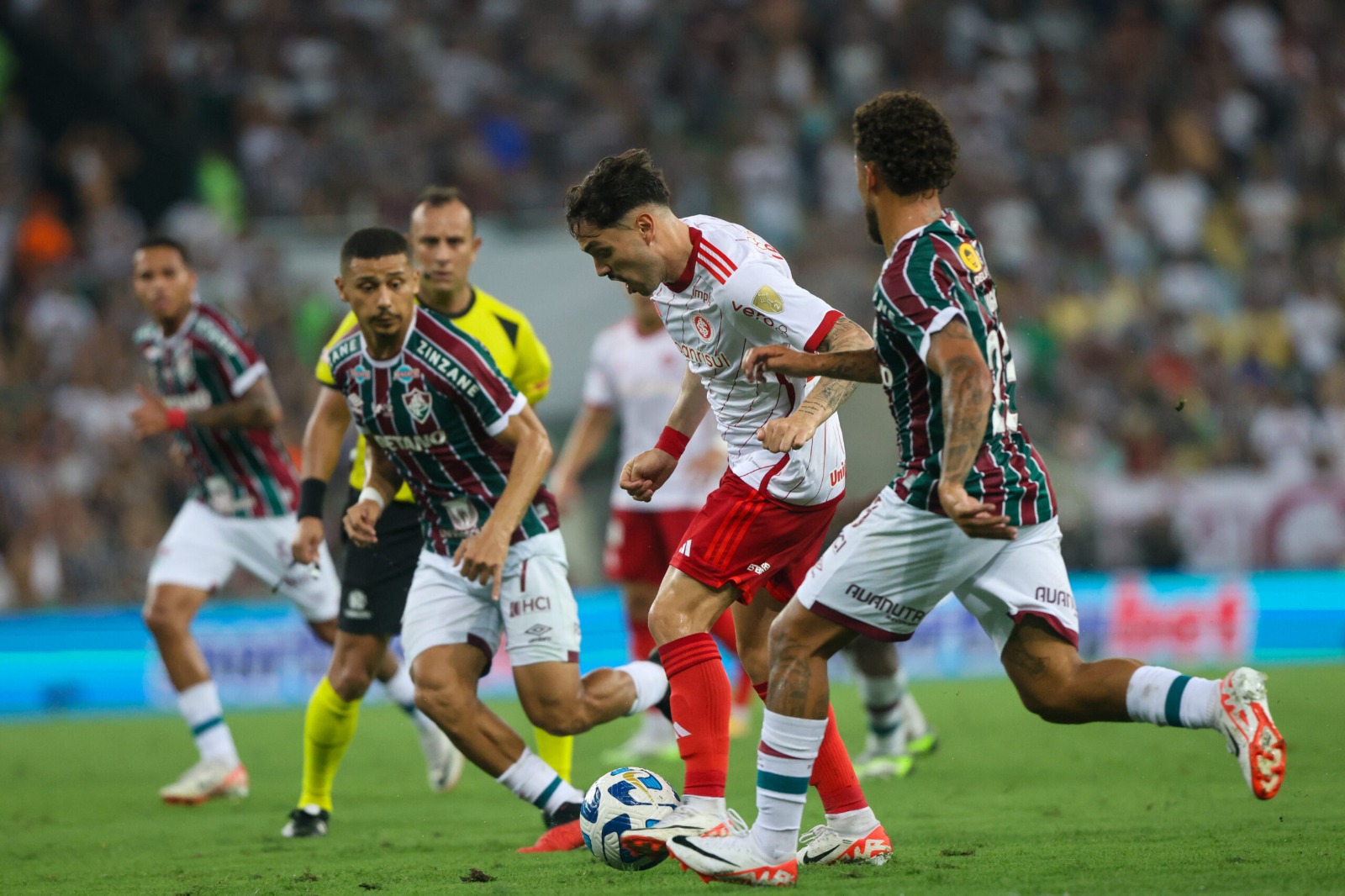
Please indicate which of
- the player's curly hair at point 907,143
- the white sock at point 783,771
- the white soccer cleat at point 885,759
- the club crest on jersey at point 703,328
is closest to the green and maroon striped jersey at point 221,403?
the white soccer cleat at point 885,759

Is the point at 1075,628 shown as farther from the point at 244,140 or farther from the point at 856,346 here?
the point at 244,140

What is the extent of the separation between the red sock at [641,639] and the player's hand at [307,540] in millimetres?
3227

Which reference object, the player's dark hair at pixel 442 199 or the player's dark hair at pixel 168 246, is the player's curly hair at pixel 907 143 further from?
the player's dark hair at pixel 168 246

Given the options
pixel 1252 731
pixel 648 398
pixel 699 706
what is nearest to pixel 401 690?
pixel 648 398

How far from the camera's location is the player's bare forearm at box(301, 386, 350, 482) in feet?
20.9

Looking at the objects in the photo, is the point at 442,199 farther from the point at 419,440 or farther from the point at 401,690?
the point at 401,690

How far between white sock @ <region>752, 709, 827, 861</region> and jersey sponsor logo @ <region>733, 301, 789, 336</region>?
1.24 meters

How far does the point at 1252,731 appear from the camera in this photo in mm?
4125

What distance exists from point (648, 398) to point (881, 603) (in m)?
5.04

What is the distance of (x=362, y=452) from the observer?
702 centimetres

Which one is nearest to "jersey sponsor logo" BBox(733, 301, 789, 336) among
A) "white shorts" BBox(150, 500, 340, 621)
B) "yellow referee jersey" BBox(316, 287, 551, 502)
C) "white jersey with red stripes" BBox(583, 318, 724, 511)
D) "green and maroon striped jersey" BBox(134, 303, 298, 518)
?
"yellow referee jersey" BBox(316, 287, 551, 502)

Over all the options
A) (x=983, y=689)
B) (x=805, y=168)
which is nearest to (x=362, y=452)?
(x=983, y=689)

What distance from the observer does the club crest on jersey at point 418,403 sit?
582cm

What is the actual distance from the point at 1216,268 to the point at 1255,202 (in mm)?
1014
